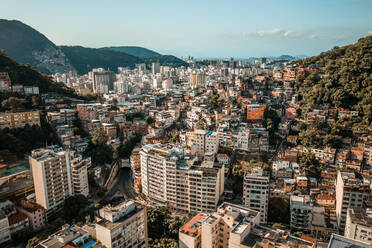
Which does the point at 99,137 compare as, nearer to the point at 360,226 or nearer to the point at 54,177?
the point at 54,177

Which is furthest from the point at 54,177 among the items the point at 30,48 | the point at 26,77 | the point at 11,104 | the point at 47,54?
the point at 47,54

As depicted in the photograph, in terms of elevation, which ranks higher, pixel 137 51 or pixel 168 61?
pixel 137 51

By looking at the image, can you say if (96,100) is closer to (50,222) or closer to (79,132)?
(79,132)

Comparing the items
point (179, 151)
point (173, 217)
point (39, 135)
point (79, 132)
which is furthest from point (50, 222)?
point (79, 132)

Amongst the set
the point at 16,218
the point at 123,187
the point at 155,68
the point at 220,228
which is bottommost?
the point at 123,187

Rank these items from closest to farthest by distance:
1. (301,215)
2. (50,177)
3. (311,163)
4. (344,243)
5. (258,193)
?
(344,243)
(301,215)
(258,193)
(50,177)
(311,163)

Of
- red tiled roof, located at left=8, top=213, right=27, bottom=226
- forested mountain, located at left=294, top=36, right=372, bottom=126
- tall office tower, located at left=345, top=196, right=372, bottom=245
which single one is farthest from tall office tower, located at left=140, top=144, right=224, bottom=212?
forested mountain, located at left=294, top=36, right=372, bottom=126
